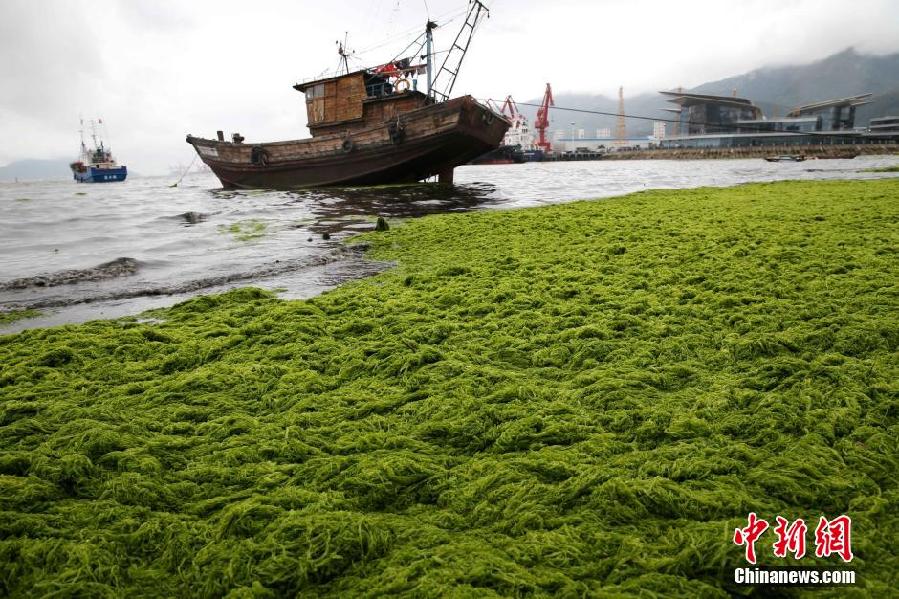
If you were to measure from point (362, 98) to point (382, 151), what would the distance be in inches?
117

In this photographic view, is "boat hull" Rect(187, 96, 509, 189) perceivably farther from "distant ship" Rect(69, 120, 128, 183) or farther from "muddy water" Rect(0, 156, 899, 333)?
"distant ship" Rect(69, 120, 128, 183)

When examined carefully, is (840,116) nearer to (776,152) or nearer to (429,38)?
(776,152)

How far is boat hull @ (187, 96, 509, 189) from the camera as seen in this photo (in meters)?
16.2

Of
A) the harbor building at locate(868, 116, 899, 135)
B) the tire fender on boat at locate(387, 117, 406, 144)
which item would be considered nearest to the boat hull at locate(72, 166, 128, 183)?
the tire fender on boat at locate(387, 117, 406, 144)

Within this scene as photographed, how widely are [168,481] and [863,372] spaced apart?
3.34 metres

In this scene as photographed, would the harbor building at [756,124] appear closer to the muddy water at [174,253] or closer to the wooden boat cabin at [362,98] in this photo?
the wooden boat cabin at [362,98]

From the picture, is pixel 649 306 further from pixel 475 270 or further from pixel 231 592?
pixel 231 592

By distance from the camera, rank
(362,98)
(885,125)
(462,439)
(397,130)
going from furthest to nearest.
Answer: (885,125), (362,98), (397,130), (462,439)

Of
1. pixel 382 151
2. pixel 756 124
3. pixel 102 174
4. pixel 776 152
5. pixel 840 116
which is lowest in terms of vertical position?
pixel 382 151

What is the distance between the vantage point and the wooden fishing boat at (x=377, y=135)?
16.4 metres

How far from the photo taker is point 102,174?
55812 mm

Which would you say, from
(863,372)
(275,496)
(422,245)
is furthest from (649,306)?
(422,245)

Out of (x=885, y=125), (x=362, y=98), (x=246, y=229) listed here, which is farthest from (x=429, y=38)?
(x=885, y=125)

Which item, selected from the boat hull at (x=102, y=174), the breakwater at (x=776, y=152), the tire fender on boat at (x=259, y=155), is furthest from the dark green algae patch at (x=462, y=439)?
the boat hull at (x=102, y=174)
